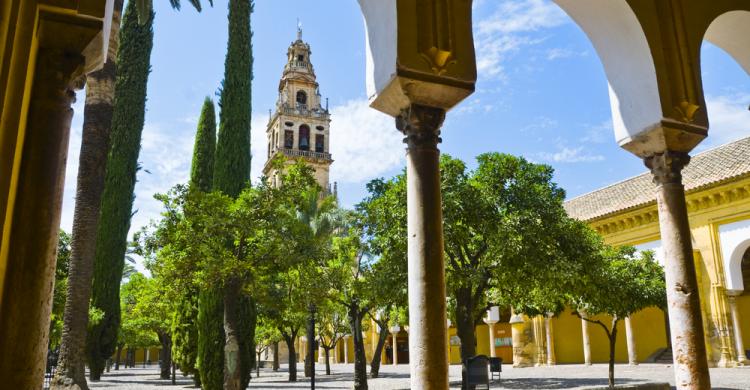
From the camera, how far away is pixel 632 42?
624 cm

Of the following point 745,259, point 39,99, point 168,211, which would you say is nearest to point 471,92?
point 39,99

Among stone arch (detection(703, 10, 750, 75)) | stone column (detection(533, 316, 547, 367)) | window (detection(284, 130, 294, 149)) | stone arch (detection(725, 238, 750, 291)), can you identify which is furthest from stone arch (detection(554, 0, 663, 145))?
window (detection(284, 130, 294, 149))

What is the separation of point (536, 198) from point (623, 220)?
45.7 feet

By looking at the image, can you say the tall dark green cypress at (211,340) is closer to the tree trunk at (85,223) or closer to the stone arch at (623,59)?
the tree trunk at (85,223)

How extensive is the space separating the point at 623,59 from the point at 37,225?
559 centimetres

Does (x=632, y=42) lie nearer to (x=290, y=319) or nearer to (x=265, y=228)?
(x=265, y=228)

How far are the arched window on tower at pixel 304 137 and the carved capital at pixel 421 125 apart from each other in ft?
161

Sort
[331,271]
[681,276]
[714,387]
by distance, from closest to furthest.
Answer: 1. [681,276]
2. [714,387]
3. [331,271]

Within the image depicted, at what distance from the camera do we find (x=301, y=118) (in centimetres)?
5322

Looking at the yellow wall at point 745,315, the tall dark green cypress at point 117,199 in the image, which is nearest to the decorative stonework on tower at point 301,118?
the tall dark green cypress at point 117,199

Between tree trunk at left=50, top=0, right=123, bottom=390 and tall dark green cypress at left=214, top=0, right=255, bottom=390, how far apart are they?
3.37 m

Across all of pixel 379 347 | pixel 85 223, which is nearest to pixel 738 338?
pixel 379 347

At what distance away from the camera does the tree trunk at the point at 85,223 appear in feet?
40.9

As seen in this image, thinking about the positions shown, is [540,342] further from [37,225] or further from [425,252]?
[37,225]
